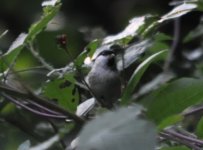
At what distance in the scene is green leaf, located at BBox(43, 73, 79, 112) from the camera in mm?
1575

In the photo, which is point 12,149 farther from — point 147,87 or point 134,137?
point 134,137

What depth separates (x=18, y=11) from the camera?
14.7ft

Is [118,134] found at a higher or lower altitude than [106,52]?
higher

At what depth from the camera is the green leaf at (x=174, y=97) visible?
1.13 meters

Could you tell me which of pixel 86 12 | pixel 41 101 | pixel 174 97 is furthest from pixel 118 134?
pixel 86 12

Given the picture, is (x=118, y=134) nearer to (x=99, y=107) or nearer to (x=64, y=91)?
(x=99, y=107)

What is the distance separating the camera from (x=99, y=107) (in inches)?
52.8

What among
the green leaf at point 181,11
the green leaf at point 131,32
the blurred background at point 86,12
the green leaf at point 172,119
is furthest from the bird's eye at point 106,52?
the blurred background at point 86,12

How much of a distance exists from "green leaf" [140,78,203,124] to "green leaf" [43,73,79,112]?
1.40 feet

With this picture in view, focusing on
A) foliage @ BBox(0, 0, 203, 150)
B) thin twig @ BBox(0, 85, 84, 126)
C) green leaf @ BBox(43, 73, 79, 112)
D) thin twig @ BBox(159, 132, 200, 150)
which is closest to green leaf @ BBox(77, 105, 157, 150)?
foliage @ BBox(0, 0, 203, 150)

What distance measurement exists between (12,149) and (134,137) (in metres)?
1.19

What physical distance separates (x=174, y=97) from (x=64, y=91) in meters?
0.53

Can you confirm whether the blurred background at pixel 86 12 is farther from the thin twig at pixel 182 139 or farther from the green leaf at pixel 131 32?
the thin twig at pixel 182 139

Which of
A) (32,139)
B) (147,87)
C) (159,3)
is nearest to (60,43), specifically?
(32,139)
